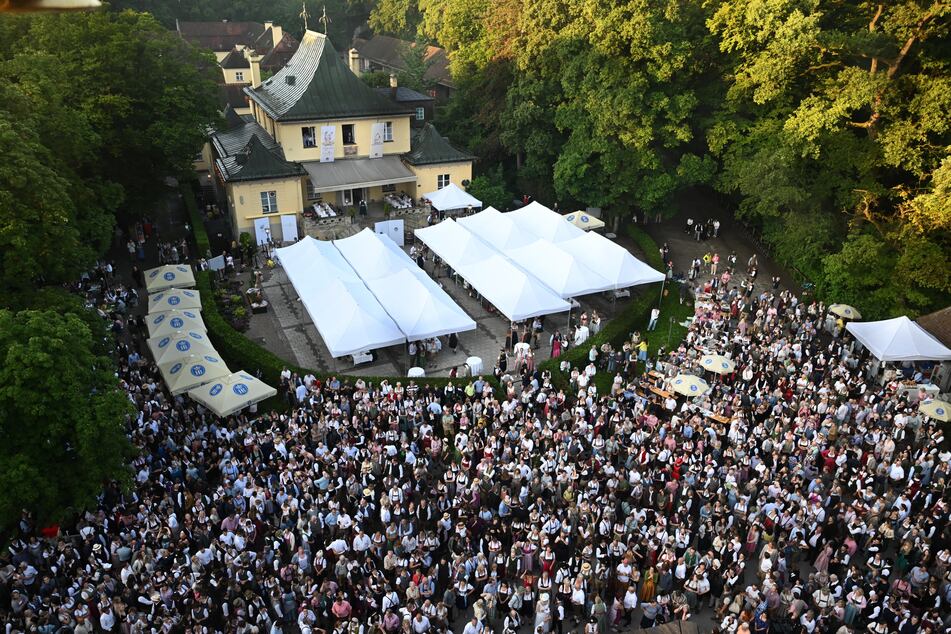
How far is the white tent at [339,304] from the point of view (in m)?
21.4

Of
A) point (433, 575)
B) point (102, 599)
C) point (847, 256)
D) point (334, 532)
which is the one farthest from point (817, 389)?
point (102, 599)

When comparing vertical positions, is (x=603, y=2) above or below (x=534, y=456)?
above

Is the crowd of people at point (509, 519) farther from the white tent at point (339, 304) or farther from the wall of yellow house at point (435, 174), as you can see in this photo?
the wall of yellow house at point (435, 174)

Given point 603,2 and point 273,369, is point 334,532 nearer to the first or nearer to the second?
point 273,369

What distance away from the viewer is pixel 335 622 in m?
12.4

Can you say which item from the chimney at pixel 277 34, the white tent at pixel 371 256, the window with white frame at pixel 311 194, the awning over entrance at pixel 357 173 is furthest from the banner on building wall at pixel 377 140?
the chimney at pixel 277 34

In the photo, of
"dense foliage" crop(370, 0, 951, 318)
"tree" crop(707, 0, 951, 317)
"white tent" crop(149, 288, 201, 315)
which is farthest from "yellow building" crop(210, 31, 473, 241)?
"tree" crop(707, 0, 951, 317)

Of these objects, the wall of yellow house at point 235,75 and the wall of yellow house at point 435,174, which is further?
the wall of yellow house at point 235,75

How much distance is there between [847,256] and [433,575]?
18.8 meters

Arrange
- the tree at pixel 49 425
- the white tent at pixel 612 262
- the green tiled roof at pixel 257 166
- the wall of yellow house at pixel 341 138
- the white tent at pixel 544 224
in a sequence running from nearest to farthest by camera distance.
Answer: the tree at pixel 49 425 < the white tent at pixel 612 262 < the white tent at pixel 544 224 < the green tiled roof at pixel 257 166 < the wall of yellow house at pixel 341 138

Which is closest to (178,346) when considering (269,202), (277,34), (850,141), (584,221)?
(269,202)

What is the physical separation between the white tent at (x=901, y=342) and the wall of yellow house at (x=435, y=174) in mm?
20878

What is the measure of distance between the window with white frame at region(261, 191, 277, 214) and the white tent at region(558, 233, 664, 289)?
13615 millimetres

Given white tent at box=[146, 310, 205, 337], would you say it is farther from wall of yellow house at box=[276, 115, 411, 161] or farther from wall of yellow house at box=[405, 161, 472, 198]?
wall of yellow house at box=[405, 161, 472, 198]
